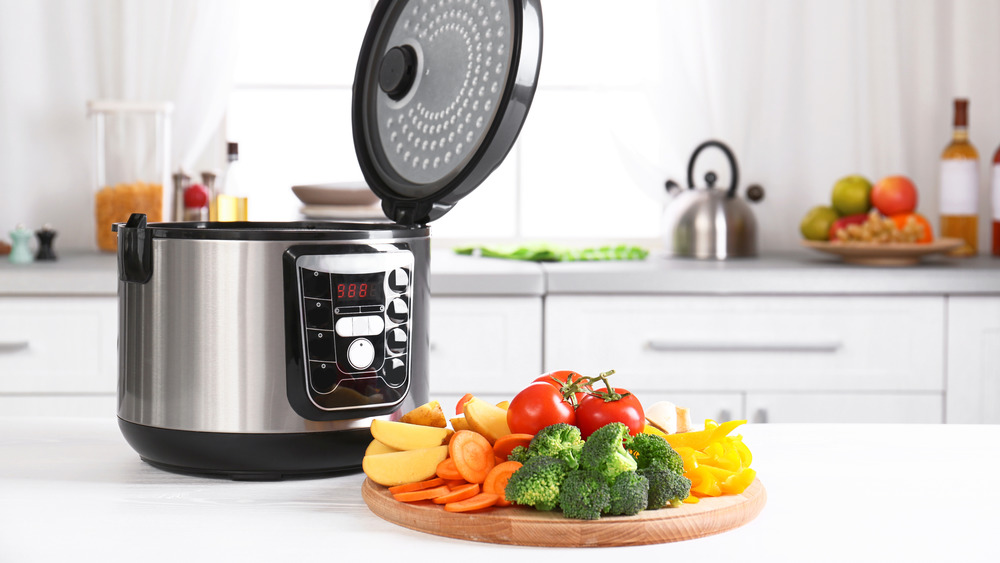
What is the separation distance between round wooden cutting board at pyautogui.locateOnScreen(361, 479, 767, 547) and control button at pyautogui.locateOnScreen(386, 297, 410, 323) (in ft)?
0.55

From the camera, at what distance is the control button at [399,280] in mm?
784

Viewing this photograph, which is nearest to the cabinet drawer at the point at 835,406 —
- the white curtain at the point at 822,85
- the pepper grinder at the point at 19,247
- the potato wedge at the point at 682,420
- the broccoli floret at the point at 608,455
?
the white curtain at the point at 822,85

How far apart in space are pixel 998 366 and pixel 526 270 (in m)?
1.00

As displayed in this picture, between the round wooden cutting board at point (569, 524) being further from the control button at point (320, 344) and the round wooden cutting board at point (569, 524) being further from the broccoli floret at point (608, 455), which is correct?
the control button at point (320, 344)

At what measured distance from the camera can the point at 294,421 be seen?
2.47ft

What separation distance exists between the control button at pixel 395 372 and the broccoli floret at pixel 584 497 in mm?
211

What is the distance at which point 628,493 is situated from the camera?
0.63 m

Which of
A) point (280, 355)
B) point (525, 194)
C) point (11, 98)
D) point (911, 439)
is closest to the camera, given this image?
point (280, 355)

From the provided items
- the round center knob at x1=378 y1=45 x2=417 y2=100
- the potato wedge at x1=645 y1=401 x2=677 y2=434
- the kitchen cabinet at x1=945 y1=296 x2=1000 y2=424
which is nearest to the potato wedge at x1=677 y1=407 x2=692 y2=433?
the potato wedge at x1=645 y1=401 x2=677 y2=434

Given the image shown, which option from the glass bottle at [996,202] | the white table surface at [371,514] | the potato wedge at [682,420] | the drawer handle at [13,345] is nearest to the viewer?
the white table surface at [371,514]

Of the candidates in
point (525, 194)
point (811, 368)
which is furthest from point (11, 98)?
point (811, 368)

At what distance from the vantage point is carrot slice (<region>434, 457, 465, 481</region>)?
68cm

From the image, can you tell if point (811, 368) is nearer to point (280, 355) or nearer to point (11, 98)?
point (280, 355)

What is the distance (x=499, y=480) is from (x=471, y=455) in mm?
32
